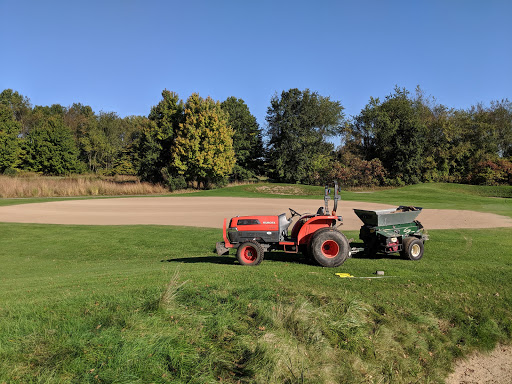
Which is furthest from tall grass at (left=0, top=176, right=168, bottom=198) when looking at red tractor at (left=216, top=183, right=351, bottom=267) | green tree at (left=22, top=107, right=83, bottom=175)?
red tractor at (left=216, top=183, right=351, bottom=267)

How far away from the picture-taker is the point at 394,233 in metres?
8.55

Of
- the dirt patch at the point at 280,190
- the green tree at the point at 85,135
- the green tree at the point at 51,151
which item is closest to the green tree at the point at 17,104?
the green tree at the point at 85,135

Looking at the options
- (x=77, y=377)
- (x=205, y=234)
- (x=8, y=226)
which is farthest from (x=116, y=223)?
(x=77, y=377)

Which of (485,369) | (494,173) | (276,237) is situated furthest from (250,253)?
(494,173)

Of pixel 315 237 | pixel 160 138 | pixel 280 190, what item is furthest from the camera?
pixel 160 138

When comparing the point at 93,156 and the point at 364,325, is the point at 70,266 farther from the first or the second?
the point at 93,156

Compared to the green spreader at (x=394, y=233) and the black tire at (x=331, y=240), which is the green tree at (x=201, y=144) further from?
the black tire at (x=331, y=240)

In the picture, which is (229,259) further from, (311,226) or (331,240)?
(331,240)

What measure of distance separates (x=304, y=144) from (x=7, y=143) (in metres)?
50.4

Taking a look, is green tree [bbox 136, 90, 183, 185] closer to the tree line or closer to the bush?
the tree line

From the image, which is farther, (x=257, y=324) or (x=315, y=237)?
(x=315, y=237)

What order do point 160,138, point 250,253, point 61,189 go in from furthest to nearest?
point 160,138
point 61,189
point 250,253

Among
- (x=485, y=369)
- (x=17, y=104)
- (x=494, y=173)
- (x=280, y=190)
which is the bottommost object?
(x=485, y=369)

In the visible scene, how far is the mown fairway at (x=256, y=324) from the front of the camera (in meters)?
3.42
